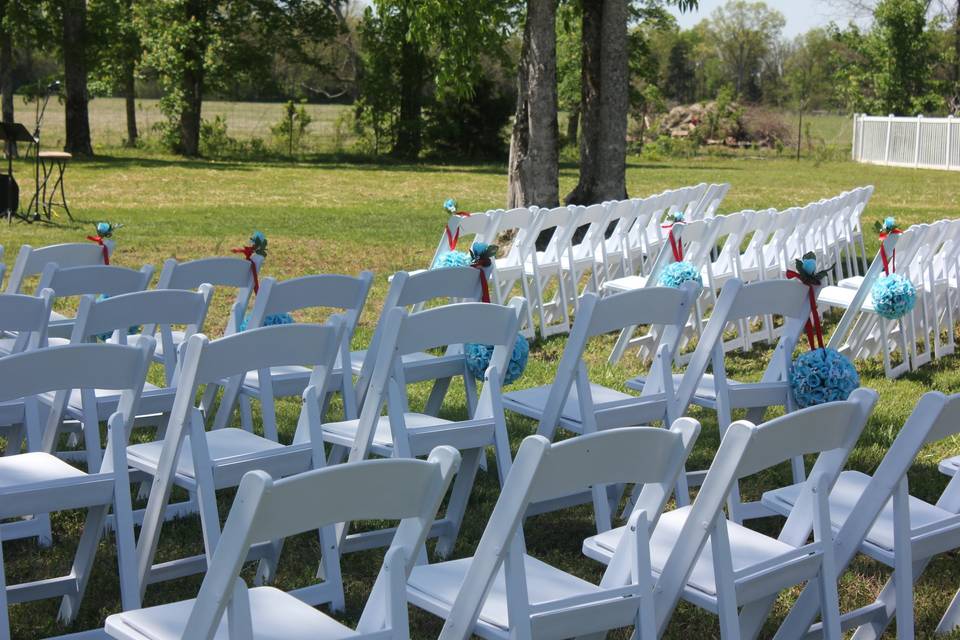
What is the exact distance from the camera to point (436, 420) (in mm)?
4410

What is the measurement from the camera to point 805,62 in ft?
228

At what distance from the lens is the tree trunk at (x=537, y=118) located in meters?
11.6

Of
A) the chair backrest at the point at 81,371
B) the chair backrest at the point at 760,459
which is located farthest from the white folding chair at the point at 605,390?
the chair backrest at the point at 81,371

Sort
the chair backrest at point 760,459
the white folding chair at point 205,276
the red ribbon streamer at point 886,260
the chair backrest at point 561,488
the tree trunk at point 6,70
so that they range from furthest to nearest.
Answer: the tree trunk at point 6,70, the red ribbon streamer at point 886,260, the white folding chair at point 205,276, the chair backrest at point 760,459, the chair backrest at point 561,488

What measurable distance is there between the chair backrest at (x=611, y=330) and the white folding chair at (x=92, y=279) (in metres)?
1.85

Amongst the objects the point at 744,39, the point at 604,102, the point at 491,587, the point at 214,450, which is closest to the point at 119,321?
the point at 214,450

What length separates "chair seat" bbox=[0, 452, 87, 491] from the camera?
3.45 metres

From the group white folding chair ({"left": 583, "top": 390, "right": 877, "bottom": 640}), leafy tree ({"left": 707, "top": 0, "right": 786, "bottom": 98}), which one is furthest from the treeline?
leafy tree ({"left": 707, "top": 0, "right": 786, "bottom": 98})

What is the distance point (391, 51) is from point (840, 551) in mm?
29203

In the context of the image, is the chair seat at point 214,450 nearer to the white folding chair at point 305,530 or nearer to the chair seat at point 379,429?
the chair seat at point 379,429

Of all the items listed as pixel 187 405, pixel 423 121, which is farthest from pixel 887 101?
pixel 187 405

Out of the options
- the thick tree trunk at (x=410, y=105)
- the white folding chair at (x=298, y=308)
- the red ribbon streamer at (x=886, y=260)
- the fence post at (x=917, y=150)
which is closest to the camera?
the white folding chair at (x=298, y=308)

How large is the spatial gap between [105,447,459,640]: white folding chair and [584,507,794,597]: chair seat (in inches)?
31.9

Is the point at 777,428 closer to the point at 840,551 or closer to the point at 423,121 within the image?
the point at 840,551
